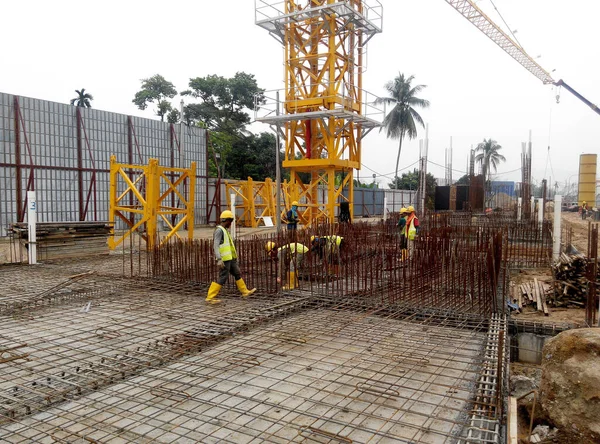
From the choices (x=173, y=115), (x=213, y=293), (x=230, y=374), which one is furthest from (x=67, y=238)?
(x=173, y=115)

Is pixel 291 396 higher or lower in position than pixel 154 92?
lower

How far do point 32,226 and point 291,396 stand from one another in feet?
27.6

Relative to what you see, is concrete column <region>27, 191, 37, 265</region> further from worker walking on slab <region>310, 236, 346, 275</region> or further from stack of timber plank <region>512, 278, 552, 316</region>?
stack of timber plank <region>512, 278, 552, 316</region>

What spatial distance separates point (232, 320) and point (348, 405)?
2428 millimetres

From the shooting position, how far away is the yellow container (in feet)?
87.8

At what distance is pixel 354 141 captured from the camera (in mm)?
16250

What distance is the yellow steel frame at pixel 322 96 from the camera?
15.0m

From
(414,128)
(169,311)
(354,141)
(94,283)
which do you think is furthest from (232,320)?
(414,128)

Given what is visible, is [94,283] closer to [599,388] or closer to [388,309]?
[388,309]

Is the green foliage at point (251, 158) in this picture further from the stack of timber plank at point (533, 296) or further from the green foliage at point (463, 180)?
the stack of timber plank at point (533, 296)

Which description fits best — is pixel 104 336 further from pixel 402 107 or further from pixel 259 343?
pixel 402 107

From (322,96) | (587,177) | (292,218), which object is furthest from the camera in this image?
(587,177)

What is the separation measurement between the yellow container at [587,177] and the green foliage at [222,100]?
70.4ft

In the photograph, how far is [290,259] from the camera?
7195 millimetres
